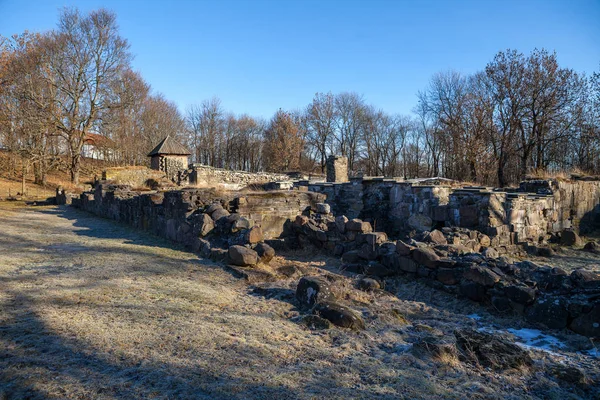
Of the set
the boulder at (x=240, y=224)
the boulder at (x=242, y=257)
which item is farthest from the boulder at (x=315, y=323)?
the boulder at (x=240, y=224)

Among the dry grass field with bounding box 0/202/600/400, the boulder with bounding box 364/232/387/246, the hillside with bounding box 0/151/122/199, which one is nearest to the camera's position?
the dry grass field with bounding box 0/202/600/400

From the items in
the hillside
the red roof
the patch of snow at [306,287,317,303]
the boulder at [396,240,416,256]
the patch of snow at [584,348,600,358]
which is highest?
the red roof

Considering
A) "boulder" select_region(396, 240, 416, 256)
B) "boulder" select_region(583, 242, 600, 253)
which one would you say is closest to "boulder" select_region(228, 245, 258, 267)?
"boulder" select_region(396, 240, 416, 256)

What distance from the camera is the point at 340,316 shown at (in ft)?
14.1

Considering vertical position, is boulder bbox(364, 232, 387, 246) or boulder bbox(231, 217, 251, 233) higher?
boulder bbox(231, 217, 251, 233)

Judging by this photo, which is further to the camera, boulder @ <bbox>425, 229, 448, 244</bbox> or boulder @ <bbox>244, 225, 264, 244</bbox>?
boulder @ <bbox>244, 225, 264, 244</bbox>

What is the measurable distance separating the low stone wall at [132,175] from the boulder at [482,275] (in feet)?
72.1

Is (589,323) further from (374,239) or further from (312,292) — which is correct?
(374,239)

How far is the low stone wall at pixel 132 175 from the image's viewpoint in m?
24.1

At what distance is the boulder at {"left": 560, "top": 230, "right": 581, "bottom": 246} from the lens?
1119 centimetres

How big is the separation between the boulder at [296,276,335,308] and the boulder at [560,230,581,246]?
32.1 feet

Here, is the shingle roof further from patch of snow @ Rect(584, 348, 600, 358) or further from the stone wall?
patch of snow @ Rect(584, 348, 600, 358)

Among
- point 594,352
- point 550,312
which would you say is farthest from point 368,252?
point 594,352

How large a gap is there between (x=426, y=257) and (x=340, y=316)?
2.54 metres
